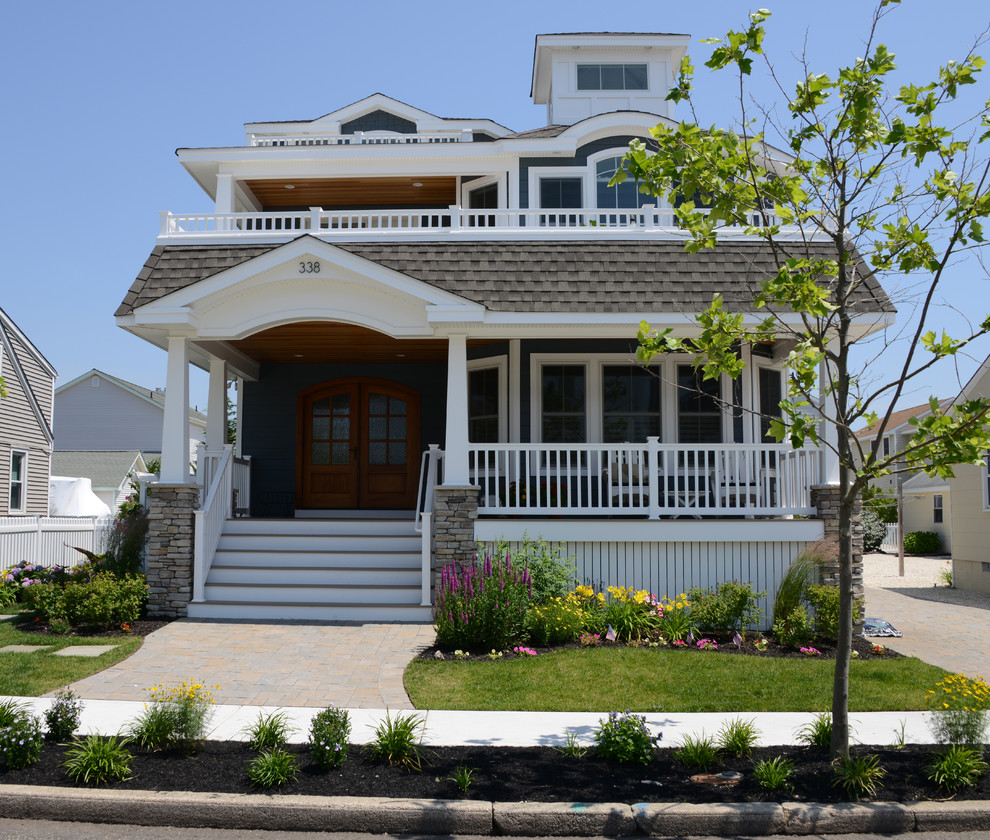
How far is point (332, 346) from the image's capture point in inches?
536

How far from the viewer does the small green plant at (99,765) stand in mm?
5105

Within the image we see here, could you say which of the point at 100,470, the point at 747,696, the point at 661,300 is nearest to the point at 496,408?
the point at 661,300

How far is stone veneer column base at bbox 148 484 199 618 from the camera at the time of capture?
10742 mm

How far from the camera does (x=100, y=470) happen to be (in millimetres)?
34250

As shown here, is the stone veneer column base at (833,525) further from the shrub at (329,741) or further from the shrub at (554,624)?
the shrub at (329,741)

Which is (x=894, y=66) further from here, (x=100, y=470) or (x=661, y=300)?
(x=100, y=470)

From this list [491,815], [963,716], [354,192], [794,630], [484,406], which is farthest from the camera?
[354,192]

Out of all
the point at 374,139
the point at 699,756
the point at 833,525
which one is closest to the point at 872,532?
the point at 833,525

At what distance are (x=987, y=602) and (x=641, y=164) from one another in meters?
13.9

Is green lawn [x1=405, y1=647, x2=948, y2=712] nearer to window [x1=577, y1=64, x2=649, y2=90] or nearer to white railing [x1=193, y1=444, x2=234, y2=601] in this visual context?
white railing [x1=193, y1=444, x2=234, y2=601]

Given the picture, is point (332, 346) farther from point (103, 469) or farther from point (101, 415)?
point (101, 415)

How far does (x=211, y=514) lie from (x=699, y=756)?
26.2 ft

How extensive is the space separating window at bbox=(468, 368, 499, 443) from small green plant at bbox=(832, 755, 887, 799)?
8.51 metres

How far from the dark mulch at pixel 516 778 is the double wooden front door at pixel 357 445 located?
9.10 metres
